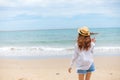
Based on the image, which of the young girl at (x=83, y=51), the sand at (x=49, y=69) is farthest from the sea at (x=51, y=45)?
the young girl at (x=83, y=51)

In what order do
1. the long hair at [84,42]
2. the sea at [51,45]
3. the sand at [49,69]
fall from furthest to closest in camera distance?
the sea at [51,45]
the sand at [49,69]
the long hair at [84,42]

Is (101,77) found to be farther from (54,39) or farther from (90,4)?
(54,39)

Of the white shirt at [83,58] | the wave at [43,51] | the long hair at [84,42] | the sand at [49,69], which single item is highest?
the long hair at [84,42]

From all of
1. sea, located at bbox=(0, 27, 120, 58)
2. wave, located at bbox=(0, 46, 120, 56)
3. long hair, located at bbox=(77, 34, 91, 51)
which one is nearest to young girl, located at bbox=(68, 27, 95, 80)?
long hair, located at bbox=(77, 34, 91, 51)

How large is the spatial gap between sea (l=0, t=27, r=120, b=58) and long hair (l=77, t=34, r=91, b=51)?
1.85m

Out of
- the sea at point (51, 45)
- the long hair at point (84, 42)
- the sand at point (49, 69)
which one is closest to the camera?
the long hair at point (84, 42)

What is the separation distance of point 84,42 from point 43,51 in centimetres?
290

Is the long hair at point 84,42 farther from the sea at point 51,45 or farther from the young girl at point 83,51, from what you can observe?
the sea at point 51,45

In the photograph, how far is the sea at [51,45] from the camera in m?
5.84

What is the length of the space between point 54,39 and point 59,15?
2.14m

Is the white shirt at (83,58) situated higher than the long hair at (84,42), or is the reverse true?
the long hair at (84,42)

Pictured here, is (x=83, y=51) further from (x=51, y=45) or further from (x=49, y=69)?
(x=51, y=45)

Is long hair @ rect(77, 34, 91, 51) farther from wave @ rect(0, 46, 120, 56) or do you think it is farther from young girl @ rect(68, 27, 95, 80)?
wave @ rect(0, 46, 120, 56)

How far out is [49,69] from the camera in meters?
5.19
